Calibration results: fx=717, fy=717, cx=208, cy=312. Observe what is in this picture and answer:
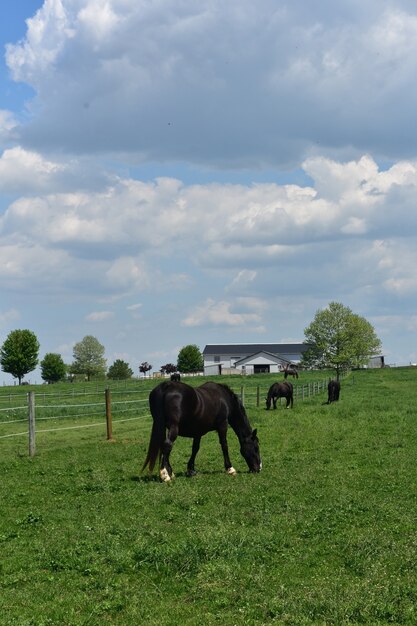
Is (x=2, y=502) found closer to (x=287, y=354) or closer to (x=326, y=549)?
(x=326, y=549)

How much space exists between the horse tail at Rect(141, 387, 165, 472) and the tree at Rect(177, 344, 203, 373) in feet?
409

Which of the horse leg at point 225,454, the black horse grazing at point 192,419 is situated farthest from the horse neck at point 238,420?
the horse leg at point 225,454

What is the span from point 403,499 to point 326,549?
3.50 m

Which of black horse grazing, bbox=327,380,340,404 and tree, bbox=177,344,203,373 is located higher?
tree, bbox=177,344,203,373

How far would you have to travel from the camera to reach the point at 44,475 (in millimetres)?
15414

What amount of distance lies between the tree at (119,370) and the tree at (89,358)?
1126 cm

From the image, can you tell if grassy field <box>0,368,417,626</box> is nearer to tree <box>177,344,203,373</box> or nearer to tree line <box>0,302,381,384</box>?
tree line <box>0,302,381,384</box>

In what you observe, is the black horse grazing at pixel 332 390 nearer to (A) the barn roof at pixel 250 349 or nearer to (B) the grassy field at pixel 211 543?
(B) the grassy field at pixel 211 543

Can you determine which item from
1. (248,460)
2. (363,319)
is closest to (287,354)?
(363,319)

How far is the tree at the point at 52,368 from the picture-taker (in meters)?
120

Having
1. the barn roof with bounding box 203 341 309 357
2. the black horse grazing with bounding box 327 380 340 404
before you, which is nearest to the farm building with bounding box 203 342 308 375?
the barn roof with bounding box 203 341 309 357

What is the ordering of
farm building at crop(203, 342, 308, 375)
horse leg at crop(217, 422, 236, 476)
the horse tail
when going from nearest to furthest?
the horse tail → horse leg at crop(217, 422, 236, 476) → farm building at crop(203, 342, 308, 375)

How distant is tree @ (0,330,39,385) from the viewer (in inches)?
4242

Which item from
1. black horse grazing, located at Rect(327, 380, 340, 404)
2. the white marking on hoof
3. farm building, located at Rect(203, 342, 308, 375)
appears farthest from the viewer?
farm building, located at Rect(203, 342, 308, 375)
